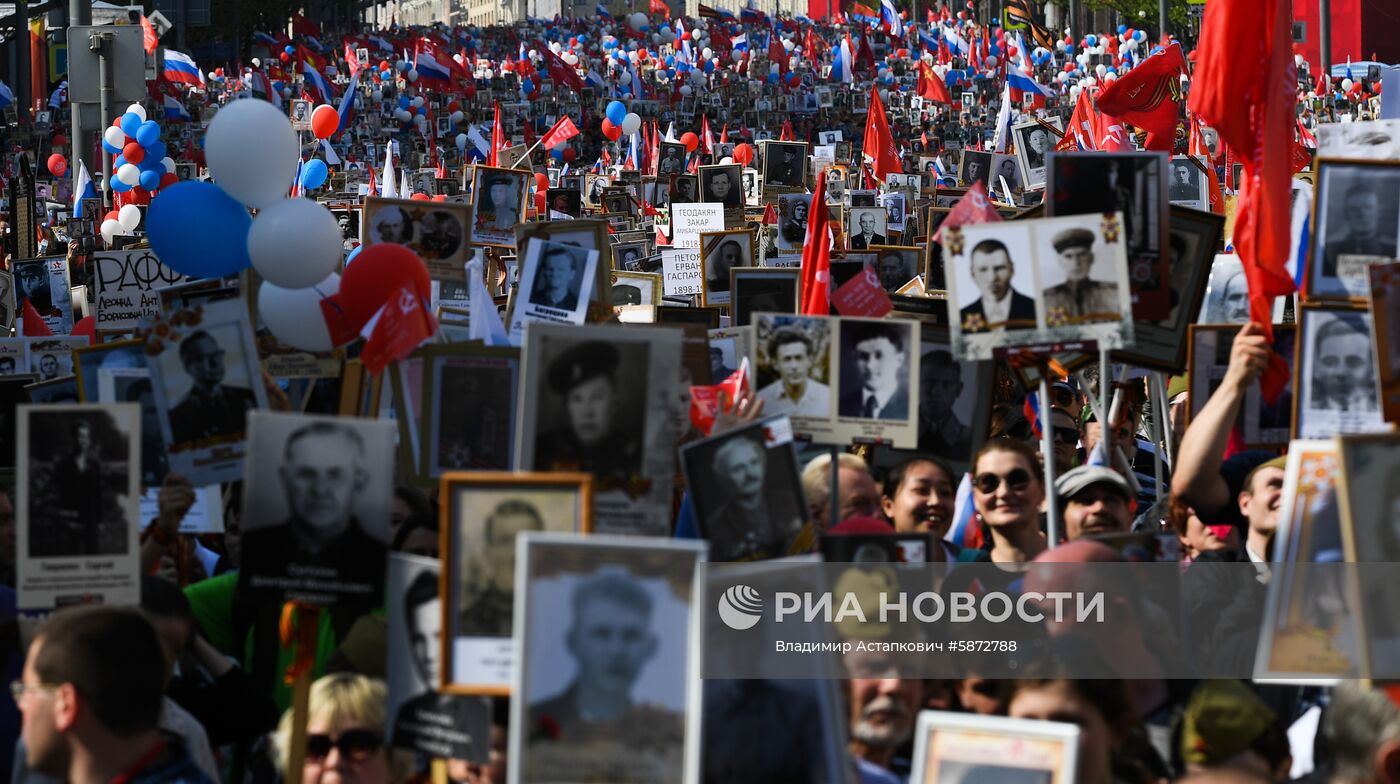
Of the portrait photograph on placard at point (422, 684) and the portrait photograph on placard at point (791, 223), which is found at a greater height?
the portrait photograph on placard at point (791, 223)

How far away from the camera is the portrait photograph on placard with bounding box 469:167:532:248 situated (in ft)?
34.7

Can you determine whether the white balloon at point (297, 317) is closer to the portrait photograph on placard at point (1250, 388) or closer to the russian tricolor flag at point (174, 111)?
the portrait photograph on placard at point (1250, 388)

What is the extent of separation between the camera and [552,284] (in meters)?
7.10

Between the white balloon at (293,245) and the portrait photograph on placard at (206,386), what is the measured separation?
93cm

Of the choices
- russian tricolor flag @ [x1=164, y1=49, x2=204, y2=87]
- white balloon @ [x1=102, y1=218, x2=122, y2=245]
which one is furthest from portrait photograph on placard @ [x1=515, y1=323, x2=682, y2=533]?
russian tricolor flag @ [x1=164, y1=49, x2=204, y2=87]

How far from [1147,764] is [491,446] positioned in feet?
6.65

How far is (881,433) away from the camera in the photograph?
5.52 metres

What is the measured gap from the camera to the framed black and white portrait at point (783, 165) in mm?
15156

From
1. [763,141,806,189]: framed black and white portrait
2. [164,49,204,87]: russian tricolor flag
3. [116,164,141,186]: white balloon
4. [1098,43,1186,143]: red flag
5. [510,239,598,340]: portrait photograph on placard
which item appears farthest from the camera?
[164,49,204,87]: russian tricolor flag

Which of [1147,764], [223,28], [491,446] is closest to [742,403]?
[491,446]

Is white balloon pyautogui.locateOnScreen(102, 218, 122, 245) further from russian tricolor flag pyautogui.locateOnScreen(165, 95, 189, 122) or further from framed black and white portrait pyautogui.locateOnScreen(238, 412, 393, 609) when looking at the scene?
russian tricolor flag pyautogui.locateOnScreen(165, 95, 189, 122)

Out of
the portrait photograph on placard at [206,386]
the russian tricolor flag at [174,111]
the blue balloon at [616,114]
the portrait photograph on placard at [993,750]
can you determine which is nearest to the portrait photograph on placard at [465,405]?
the portrait photograph on placard at [206,386]

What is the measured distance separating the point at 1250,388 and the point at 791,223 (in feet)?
22.5

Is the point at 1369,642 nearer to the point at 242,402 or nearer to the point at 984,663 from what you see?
the point at 984,663
